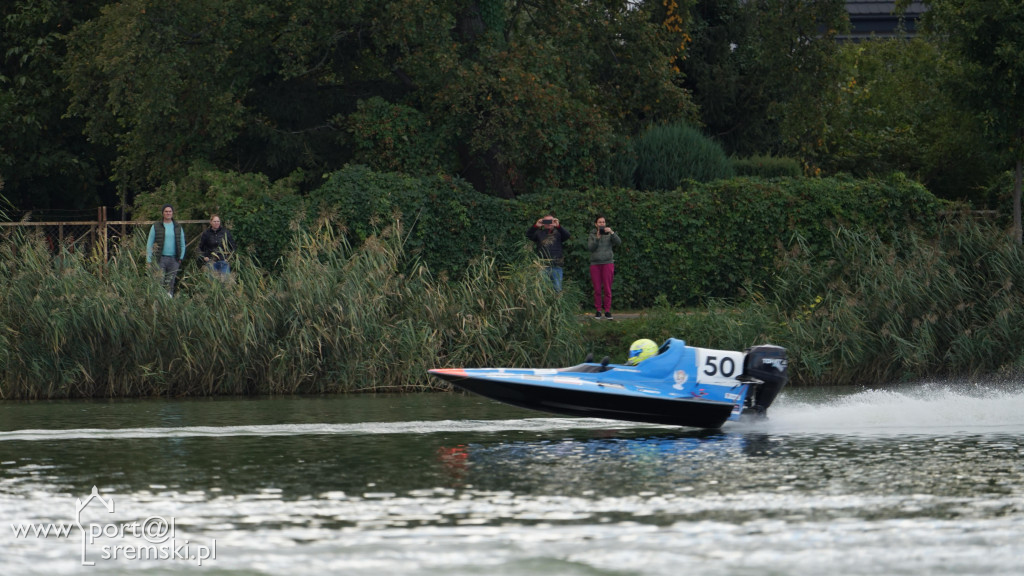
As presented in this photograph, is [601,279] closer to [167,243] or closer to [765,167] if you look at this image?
[167,243]

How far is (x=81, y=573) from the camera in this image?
396 inches

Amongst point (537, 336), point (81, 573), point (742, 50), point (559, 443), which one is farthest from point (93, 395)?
point (742, 50)

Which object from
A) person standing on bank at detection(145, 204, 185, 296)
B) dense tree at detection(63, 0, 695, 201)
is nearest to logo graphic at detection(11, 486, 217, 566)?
person standing on bank at detection(145, 204, 185, 296)

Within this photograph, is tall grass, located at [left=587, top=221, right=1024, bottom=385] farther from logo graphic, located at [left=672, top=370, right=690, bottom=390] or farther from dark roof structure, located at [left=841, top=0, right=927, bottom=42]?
dark roof structure, located at [left=841, top=0, right=927, bottom=42]

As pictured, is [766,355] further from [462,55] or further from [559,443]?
[462,55]

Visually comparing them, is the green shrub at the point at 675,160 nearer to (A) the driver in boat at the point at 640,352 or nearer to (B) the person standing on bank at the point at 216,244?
(B) the person standing on bank at the point at 216,244

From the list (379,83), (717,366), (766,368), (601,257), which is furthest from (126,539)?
(379,83)

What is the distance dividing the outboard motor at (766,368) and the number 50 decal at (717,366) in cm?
10

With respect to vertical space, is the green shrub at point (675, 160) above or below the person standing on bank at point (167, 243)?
above

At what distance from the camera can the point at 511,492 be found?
1287 cm

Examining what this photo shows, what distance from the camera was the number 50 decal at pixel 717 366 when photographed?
55.3 feet

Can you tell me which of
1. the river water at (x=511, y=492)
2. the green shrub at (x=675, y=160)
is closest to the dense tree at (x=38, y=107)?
the green shrub at (x=675, y=160)

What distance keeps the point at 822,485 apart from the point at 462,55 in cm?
2124

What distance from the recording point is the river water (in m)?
10.3
